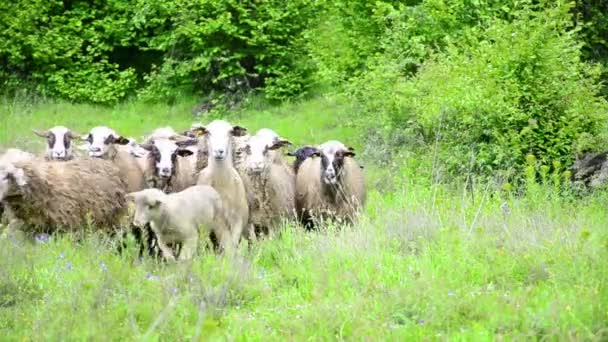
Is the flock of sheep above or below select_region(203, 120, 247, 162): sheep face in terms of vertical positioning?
below

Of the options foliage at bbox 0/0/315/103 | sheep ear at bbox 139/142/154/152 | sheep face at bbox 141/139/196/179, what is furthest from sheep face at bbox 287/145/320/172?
foliage at bbox 0/0/315/103

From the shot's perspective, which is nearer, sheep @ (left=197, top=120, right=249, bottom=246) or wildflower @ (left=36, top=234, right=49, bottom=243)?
wildflower @ (left=36, top=234, right=49, bottom=243)

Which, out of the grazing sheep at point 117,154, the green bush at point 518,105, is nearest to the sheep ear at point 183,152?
the grazing sheep at point 117,154

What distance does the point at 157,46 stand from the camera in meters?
25.1

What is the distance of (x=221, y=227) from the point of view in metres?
10.7

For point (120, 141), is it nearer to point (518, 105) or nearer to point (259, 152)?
point (259, 152)

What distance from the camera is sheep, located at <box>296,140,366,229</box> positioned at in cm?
1229

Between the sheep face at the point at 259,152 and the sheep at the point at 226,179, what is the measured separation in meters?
0.31

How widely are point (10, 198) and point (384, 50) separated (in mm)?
11585

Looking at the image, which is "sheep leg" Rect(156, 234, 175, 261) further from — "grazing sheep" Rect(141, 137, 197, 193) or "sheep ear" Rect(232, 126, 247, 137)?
"sheep ear" Rect(232, 126, 247, 137)

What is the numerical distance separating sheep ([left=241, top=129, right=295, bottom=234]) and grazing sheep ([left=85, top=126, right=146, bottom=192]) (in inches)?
50.7

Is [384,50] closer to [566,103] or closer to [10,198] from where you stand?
[566,103]

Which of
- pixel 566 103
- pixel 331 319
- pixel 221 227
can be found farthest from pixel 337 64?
pixel 331 319

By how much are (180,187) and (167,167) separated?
439mm
